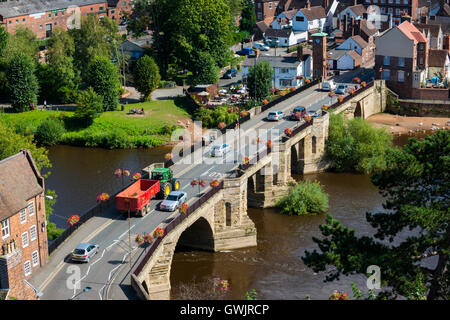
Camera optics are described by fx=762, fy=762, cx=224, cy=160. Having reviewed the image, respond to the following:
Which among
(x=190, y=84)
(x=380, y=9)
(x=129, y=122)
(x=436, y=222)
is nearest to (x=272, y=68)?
(x=190, y=84)

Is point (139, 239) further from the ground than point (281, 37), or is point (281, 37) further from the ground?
point (281, 37)

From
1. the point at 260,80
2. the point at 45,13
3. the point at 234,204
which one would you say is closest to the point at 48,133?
the point at 260,80

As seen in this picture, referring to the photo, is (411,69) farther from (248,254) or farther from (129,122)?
(248,254)

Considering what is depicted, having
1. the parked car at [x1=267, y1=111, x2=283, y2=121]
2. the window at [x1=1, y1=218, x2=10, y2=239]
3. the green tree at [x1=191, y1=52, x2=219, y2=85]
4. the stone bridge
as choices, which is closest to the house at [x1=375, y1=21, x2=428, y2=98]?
the stone bridge

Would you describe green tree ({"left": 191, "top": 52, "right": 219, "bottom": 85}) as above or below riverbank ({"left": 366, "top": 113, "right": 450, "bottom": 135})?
above

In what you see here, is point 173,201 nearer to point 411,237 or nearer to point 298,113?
point 411,237

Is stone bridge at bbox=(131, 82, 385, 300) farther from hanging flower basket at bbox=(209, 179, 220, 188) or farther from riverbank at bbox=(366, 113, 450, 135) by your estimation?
riverbank at bbox=(366, 113, 450, 135)
